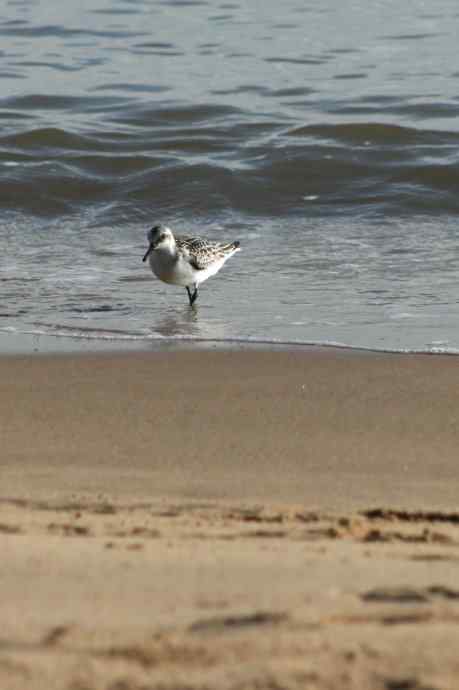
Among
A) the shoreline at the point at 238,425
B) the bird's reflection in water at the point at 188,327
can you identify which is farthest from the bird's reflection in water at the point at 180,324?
the shoreline at the point at 238,425

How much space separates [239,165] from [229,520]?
960 centimetres

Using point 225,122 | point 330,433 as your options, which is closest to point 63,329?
point 330,433

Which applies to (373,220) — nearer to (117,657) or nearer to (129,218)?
(129,218)

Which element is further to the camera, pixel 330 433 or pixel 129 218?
pixel 129 218

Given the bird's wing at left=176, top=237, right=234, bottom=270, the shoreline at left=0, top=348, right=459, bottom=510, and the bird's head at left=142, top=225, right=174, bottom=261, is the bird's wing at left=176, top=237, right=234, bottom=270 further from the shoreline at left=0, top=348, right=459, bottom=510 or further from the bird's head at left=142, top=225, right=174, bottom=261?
the shoreline at left=0, top=348, right=459, bottom=510

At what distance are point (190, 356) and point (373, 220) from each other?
188 inches

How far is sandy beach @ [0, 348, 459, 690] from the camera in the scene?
289 centimetres

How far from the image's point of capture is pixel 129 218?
38.7ft

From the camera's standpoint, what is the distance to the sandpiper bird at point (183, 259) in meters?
8.66

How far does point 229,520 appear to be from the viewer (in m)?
4.14

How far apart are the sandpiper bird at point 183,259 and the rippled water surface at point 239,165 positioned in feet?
0.59

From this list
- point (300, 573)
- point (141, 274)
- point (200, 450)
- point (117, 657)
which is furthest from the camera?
point (141, 274)

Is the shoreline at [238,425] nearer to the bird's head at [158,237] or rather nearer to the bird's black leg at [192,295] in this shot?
the bird's black leg at [192,295]

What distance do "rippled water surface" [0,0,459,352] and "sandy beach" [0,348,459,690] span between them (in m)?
1.06
